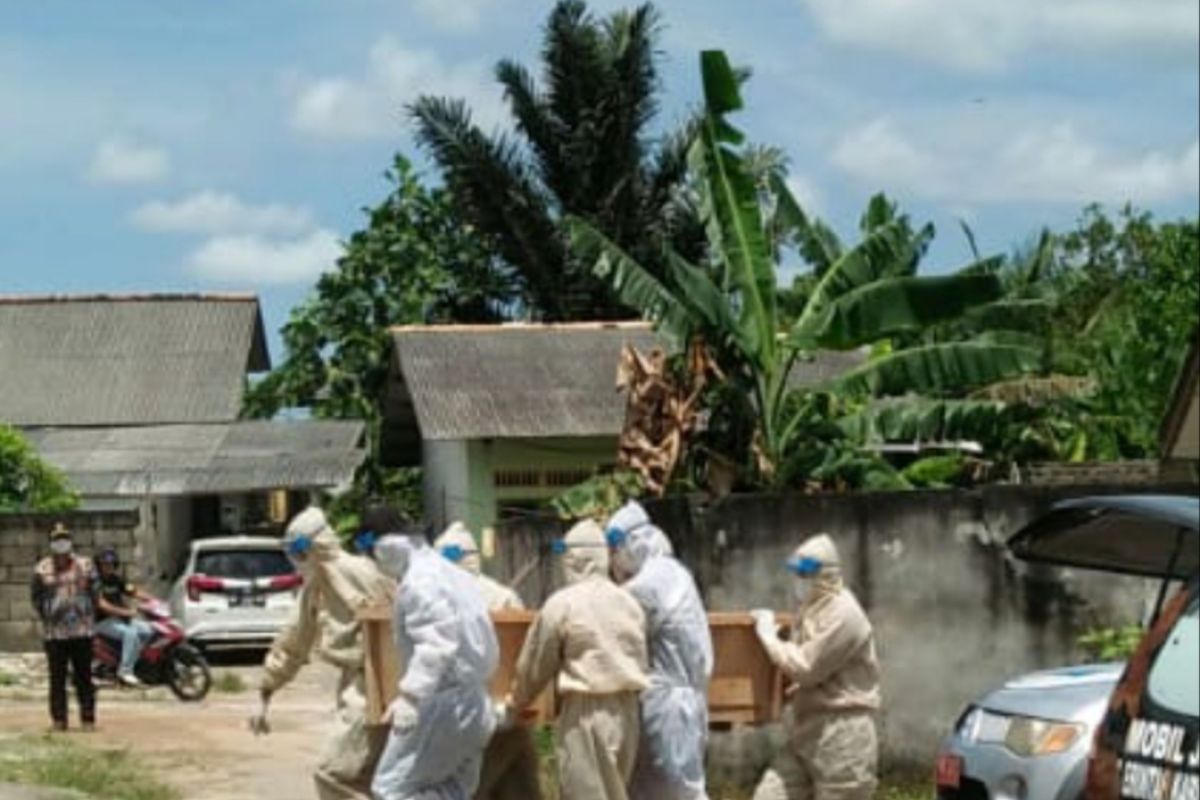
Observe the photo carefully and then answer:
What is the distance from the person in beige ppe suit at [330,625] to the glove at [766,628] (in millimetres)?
1744

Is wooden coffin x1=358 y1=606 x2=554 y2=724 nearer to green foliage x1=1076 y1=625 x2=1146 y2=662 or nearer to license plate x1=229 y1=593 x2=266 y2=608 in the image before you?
green foliage x1=1076 y1=625 x2=1146 y2=662

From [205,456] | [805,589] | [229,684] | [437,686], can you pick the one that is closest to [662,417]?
[805,589]

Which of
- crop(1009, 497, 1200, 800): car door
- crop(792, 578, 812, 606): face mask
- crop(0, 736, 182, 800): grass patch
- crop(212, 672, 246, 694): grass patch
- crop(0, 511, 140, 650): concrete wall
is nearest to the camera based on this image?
crop(1009, 497, 1200, 800): car door

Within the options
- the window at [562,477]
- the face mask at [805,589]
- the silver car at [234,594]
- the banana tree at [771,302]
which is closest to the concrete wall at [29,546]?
the silver car at [234,594]

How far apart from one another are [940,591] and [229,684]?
11.6 metres

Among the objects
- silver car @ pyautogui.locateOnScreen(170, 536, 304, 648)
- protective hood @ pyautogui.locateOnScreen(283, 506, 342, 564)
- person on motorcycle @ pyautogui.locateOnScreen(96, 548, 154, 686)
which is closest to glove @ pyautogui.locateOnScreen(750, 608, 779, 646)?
protective hood @ pyautogui.locateOnScreen(283, 506, 342, 564)

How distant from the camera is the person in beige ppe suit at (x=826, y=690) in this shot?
36.0 feet

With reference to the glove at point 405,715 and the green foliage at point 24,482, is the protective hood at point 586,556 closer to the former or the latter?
the glove at point 405,715

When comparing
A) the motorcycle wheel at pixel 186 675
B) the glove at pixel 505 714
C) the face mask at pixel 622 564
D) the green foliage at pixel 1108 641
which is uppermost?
the face mask at pixel 622 564

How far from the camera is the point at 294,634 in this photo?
11.7 m

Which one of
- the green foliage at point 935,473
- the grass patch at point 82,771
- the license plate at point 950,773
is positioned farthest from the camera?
the green foliage at point 935,473

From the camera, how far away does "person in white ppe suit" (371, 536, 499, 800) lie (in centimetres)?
994

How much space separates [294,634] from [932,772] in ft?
12.6

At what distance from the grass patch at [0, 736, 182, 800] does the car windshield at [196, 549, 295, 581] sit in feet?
27.1
